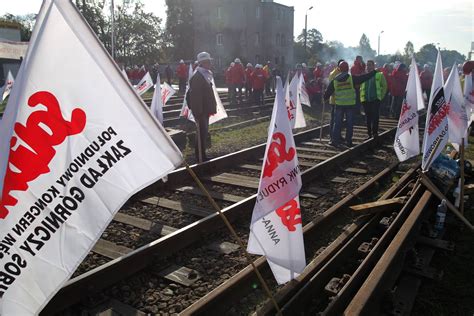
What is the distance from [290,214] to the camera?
354 cm

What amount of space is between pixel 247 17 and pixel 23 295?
200ft

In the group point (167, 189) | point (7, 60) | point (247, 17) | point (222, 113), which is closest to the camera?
point (167, 189)

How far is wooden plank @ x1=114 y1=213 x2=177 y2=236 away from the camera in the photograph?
5324 millimetres

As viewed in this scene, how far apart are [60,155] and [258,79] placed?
1926cm

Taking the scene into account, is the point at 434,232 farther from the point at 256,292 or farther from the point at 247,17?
the point at 247,17

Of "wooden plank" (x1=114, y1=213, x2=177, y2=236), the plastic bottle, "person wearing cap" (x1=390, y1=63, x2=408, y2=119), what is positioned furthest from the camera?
"person wearing cap" (x1=390, y1=63, x2=408, y2=119)

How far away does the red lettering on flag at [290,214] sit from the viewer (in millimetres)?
3518

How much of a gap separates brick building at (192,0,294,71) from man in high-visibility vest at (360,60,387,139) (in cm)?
4799

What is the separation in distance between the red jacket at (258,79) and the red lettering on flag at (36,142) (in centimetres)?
1913

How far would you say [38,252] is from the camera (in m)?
2.03

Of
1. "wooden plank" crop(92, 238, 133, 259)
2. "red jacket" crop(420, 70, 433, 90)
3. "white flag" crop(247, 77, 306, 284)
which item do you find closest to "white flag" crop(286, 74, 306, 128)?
"wooden plank" crop(92, 238, 133, 259)

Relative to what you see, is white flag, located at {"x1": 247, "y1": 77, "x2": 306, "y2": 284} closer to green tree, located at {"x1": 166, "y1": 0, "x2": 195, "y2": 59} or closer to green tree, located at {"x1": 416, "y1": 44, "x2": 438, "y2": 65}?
green tree, located at {"x1": 166, "y1": 0, "x2": 195, "y2": 59}

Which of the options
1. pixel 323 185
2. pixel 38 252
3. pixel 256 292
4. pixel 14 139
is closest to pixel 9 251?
pixel 38 252

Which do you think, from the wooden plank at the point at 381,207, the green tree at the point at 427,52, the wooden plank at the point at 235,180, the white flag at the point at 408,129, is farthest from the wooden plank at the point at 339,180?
the green tree at the point at 427,52
